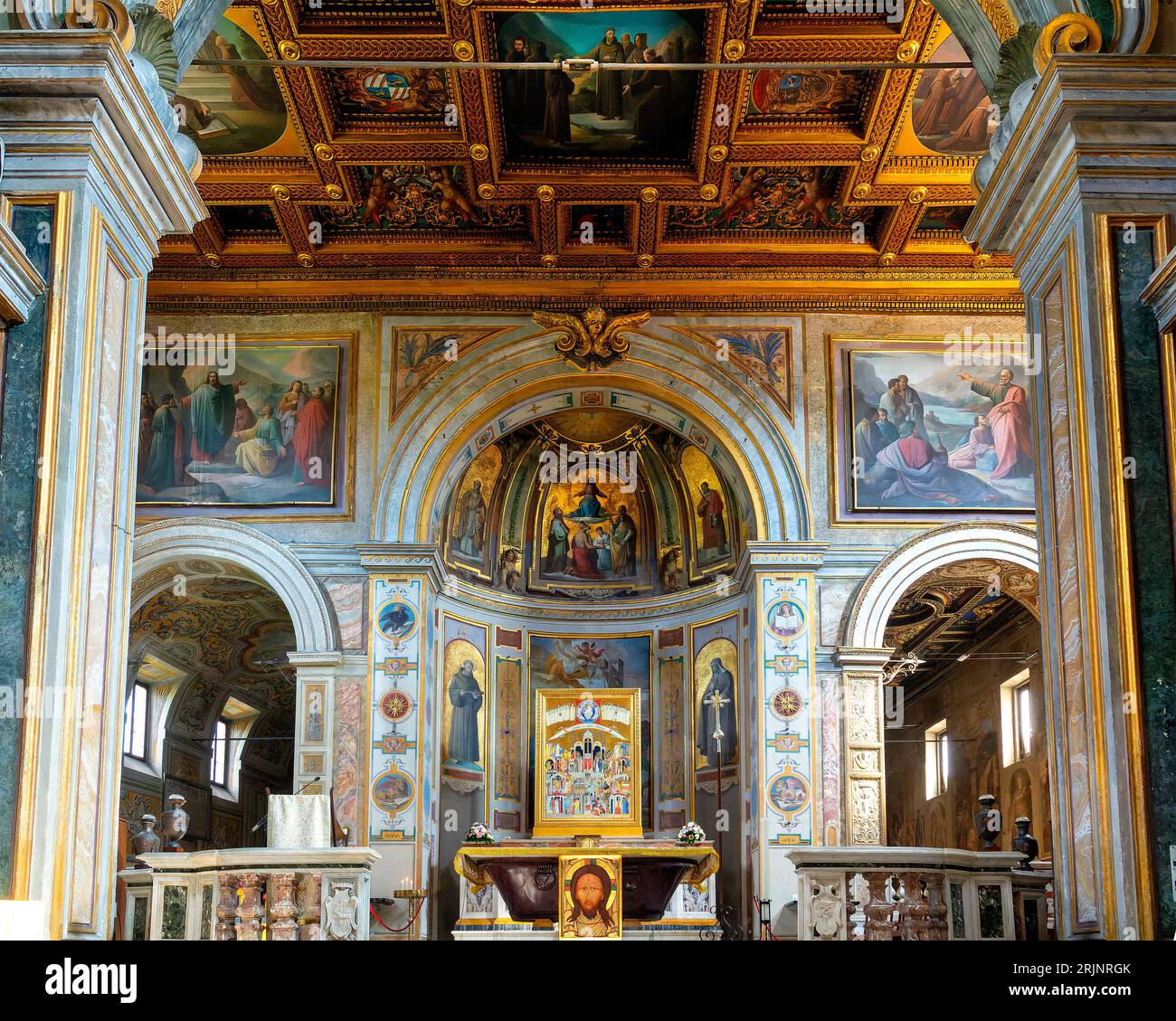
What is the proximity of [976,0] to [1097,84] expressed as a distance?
1821 mm

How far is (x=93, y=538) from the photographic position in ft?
25.9

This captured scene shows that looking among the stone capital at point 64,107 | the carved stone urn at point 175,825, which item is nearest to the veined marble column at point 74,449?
the stone capital at point 64,107

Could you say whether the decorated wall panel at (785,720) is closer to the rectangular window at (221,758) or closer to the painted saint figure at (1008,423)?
the painted saint figure at (1008,423)

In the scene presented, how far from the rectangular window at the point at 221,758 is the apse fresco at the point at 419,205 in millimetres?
10561

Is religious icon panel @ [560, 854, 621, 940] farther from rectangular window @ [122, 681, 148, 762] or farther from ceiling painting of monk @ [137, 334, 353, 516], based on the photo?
rectangular window @ [122, 681, 148, 762]

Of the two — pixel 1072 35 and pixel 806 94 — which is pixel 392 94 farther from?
pixel 1072 35

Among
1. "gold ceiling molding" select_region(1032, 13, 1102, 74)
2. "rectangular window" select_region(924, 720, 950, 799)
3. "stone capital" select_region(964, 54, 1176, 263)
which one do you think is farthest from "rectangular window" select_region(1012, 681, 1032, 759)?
"gold ceiling molding" select_region(1032, 13, 1102, 74)

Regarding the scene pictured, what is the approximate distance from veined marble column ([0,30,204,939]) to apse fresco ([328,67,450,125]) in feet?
22.6

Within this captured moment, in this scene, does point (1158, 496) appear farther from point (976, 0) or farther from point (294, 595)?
point (294, 595)

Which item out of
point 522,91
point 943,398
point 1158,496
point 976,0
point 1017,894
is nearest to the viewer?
point 1158,496

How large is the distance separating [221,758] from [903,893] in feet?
55.1

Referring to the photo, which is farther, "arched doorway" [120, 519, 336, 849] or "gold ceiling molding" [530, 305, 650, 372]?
"gold ceiling molding" [530, 305, 650, 372]

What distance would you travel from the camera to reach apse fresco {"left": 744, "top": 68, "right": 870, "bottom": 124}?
15.1 m
